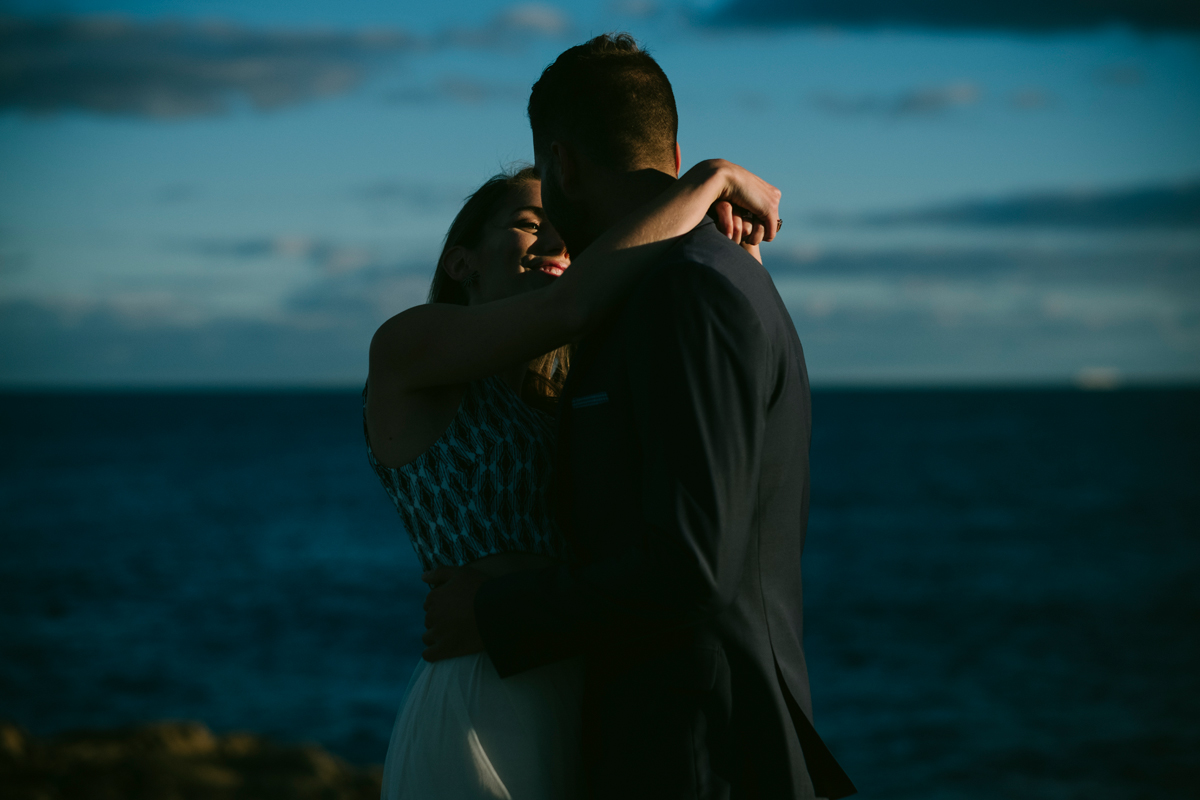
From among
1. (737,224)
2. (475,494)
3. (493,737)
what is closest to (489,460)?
(475,494)

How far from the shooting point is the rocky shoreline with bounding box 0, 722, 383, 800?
367 inches

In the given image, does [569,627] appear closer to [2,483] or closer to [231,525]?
[231,525]

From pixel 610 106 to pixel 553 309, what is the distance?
0.54m

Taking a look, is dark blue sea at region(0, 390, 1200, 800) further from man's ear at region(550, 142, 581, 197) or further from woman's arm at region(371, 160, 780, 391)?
man's ear at region(550, 142, 581, 197)

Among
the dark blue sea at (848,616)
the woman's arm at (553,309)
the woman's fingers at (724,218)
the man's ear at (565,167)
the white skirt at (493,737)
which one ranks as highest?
the man's ear at (565,167)

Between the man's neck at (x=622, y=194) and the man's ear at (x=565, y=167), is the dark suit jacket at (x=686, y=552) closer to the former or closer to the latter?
the man's neck at (x=622, y=194)

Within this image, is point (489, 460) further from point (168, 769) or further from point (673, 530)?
point (168, 769)

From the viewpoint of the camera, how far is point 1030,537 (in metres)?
40.8

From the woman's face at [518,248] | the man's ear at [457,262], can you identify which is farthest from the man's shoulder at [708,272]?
the man's ear at [457,262]

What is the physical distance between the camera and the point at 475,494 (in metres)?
2.63

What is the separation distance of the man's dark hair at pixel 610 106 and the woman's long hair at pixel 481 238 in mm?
750

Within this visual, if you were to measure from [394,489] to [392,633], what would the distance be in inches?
852

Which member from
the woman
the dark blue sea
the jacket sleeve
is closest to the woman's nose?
the woman

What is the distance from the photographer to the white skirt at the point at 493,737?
2.39m
